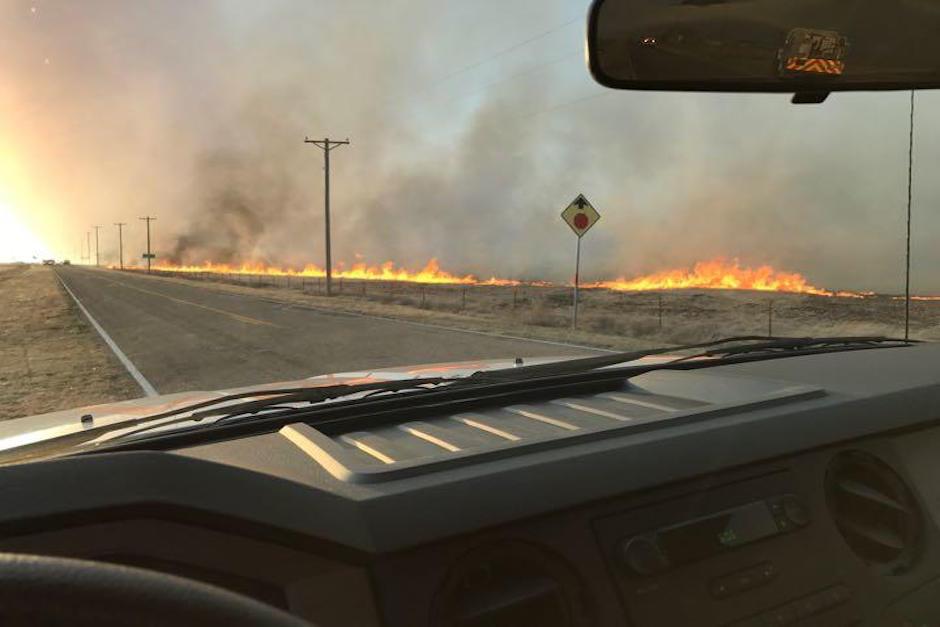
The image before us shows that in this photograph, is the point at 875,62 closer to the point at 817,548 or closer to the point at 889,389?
the point at 889,389

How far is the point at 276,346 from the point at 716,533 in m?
12.7

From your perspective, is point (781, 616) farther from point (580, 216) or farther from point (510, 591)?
point (580, 216)

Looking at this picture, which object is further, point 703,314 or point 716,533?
point 703,314

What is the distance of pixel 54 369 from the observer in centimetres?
1166

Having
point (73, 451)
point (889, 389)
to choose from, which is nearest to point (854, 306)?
point (889, 389)

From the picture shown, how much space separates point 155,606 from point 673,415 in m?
1.73

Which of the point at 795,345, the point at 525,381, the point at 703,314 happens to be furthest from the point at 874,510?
the point at 703,314

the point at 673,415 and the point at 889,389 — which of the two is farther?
the point at 889,389

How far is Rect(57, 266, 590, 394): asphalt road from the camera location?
10648 millimetres

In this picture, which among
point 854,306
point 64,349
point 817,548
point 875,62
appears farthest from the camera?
point 854,306

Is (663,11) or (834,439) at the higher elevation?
(663,11)

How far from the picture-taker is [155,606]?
0.87m

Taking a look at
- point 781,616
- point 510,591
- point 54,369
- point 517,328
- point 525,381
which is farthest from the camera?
point 517,328

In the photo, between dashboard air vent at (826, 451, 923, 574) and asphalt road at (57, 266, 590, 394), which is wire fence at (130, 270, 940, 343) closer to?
asphalt road at (57, 266, 590, 394)
